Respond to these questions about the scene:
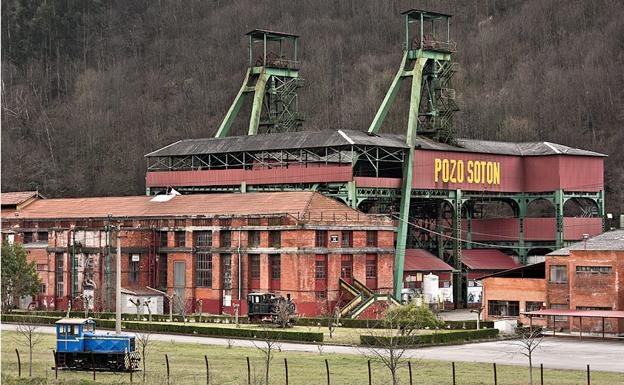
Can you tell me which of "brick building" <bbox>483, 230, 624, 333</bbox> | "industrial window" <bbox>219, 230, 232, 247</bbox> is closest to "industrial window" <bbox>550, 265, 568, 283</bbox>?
"brick building" <bbox>483, 230, 624, 333</bbox>

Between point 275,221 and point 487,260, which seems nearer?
point 275,221

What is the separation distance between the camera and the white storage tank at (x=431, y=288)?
82.4m

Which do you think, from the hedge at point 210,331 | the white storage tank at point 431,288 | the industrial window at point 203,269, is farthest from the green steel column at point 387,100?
the hedge at point 210,331

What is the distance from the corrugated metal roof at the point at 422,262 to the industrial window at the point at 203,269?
14124mm

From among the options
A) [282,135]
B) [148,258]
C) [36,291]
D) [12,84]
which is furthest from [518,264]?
[12,84]

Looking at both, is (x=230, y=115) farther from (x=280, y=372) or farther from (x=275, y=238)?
(x=280, y=372)

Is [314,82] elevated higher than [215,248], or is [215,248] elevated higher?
[314,82]

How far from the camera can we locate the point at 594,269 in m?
65.4

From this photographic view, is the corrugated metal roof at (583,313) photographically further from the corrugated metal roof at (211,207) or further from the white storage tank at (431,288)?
the white storage tank at (431,288)

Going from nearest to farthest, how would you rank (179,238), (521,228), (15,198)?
(179,238) < (15,198) < (521,228)

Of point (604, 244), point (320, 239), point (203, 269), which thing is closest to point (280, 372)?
point (604, 244)

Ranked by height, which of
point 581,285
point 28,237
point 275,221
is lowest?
point 581,285

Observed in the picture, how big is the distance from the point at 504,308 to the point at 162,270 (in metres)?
23.7

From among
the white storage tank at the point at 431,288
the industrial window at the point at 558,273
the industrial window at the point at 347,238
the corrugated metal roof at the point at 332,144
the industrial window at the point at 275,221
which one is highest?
the corrugated metal roof at the point at 332,144
